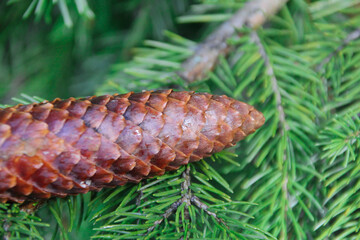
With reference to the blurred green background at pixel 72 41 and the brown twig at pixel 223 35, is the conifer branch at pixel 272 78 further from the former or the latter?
the blurred green background at pixel 72 41

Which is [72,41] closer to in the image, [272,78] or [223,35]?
[223,35]

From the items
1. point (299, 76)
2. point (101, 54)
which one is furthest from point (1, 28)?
point (299, 76)

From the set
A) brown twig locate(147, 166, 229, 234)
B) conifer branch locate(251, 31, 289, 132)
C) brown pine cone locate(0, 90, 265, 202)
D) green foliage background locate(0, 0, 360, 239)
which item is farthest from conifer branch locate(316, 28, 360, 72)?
brown twig locate(147, 166, 229, 234)

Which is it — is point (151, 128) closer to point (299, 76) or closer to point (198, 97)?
point (198, 97)

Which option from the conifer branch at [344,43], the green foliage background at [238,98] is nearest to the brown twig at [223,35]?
the green foliage background at [238,98]

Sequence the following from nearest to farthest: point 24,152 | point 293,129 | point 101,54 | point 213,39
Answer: point 24,152, point 293,129, point 213,39, point 101,54

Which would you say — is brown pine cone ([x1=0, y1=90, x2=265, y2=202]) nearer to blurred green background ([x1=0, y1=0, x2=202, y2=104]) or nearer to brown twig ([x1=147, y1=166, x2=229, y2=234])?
brown twig ([x1=147, y1=166, x2=229, y2=234])
